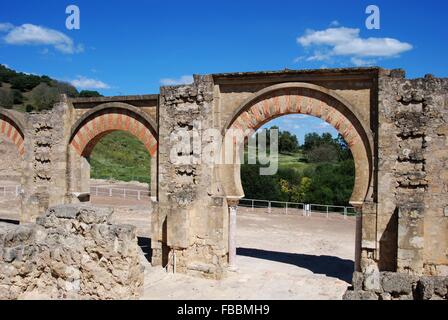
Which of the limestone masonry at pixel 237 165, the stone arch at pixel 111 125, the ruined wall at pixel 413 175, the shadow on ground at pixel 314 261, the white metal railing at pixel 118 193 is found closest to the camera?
the ruined wall at pixel 413 175

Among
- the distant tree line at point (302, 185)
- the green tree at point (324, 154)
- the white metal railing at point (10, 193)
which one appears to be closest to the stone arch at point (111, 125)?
the white metal railing at point (10, 193)

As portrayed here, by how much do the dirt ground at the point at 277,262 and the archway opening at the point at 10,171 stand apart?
594 mm

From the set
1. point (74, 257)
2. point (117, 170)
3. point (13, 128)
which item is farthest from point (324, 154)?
point (74, 257)

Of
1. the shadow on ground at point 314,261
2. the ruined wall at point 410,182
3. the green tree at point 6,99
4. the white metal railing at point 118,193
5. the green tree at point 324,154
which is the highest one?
the green tree at point 6,99

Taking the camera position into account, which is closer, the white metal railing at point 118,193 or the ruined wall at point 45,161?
the ruined wall at point 45,161

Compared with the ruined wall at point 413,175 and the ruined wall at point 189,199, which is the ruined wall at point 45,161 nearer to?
the ruined wall at point 189,199

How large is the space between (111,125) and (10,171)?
23792mm

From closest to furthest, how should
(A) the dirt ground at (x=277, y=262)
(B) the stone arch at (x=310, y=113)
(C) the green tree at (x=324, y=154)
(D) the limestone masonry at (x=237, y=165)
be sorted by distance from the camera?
(D) the limestone masonry at (x=237, y=165)
(A) the dirt ground at (x=277, y=262)
(B) the stone arch at (x=310, y=113)
(C) the green tree at (x=324, y=154)

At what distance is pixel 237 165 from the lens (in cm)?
920

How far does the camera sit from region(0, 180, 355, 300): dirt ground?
7951mm

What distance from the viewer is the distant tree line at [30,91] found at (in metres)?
48.0

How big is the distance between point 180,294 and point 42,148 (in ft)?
20.8

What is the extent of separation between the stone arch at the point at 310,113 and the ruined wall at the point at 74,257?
13.9 ft

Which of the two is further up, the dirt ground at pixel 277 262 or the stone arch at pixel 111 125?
the stone arch at pixel 111 125
